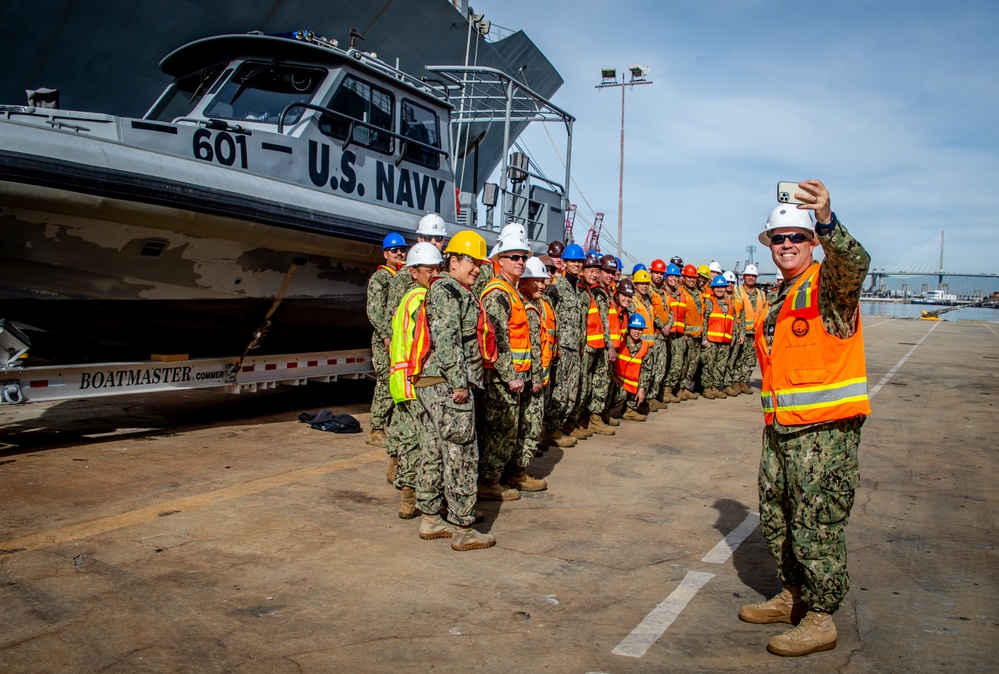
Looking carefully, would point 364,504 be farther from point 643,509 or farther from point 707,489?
point 707,489

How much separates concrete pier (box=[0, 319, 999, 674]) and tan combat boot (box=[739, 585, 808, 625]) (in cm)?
5

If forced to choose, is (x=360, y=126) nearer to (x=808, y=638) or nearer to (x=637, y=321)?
(x=637, y=321)

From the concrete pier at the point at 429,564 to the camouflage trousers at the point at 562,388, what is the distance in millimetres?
319

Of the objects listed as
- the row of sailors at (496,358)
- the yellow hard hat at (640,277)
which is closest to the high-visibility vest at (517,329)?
the row of sailors at (496,358)

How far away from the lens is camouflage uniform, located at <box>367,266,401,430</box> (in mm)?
6734

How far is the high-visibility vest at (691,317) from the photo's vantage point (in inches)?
408

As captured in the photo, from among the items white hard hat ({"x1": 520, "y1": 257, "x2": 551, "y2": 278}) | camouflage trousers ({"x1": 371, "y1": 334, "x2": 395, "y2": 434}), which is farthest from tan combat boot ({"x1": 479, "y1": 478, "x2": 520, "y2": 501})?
camouflage trousers ({"x1": 371, "y1": 334, "x2": 395, "y2": 434})

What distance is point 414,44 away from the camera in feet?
79.4

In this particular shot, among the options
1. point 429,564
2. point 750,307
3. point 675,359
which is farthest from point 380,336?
point 750,307

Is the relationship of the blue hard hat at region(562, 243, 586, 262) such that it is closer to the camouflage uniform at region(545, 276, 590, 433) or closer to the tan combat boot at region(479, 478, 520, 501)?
the camouflage uniform at region(545, 276, 590, 433)

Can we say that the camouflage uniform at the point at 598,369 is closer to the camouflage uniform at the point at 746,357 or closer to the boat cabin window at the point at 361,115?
the boat cabin window at the point at 361,115

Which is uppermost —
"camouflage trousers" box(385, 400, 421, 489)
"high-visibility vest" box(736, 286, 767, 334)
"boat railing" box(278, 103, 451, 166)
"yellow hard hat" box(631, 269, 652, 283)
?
"boat railing" box(278, 103, 451, 166)

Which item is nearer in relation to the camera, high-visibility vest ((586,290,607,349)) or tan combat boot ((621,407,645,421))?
high-visibility vest ((586,290,607,349))

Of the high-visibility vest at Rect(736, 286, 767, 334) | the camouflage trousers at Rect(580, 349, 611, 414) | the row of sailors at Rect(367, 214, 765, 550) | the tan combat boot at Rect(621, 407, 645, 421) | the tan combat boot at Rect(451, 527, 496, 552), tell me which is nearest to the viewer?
the tan combat boot at Rect(451, 527, 496, 552)
